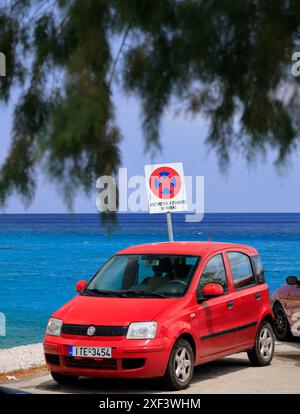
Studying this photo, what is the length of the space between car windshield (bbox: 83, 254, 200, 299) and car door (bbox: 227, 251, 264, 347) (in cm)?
82

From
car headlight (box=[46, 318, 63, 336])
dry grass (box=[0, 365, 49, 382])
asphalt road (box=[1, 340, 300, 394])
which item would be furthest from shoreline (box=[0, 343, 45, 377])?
car headlight (box=[46, 318, 63, 336])

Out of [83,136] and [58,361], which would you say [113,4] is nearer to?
[83,136]

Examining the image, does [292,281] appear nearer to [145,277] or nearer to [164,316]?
[145,277]

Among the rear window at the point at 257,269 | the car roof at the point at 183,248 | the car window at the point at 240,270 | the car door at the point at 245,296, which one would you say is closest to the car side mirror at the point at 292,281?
the rear window at the point at 257,269

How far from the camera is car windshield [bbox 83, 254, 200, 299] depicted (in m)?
→ 10.7

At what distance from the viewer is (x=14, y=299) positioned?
4525 centimetres

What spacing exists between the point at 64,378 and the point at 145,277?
5.24 ft

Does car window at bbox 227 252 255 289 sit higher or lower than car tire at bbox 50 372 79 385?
higher

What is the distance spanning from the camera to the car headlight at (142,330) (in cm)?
984

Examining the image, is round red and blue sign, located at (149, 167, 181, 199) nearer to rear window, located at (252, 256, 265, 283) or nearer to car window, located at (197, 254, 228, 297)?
car window, located at (197, 254, 228, 297)

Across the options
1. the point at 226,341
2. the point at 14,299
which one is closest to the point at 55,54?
the point at 226,341

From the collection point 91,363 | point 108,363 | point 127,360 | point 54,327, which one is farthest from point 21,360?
point 127,360

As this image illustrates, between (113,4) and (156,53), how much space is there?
23cm

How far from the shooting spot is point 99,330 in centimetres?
999
